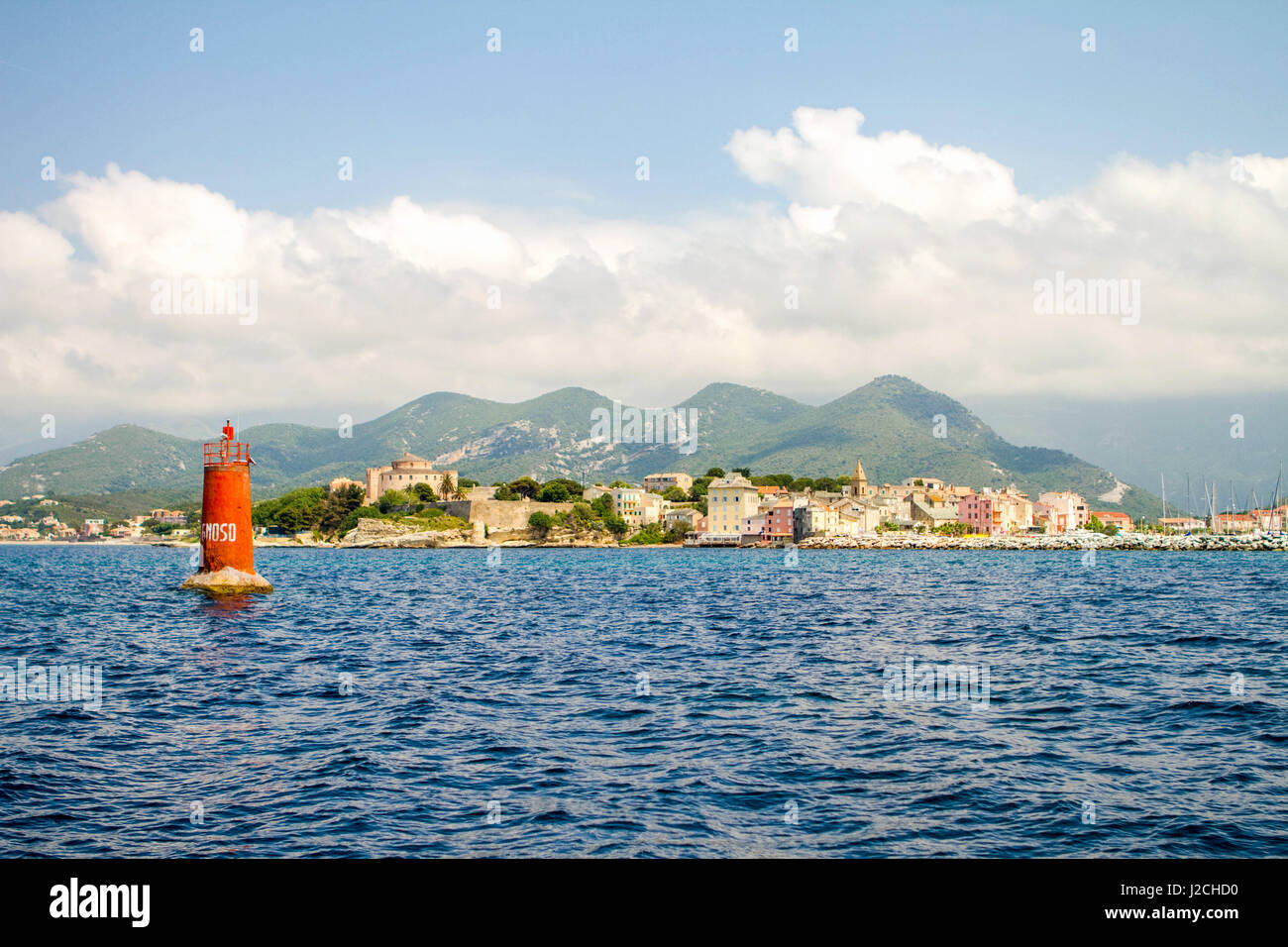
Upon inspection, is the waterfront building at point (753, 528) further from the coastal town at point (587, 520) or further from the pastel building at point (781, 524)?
the pastel building at point (781, 524)

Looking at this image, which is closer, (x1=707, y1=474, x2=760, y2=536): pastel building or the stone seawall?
the stone seawall

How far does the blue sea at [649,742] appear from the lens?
10.8 metres

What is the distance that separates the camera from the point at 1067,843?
10406 mm

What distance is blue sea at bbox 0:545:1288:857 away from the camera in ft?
35.3

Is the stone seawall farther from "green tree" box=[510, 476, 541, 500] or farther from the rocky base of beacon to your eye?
the rocky base of beacon

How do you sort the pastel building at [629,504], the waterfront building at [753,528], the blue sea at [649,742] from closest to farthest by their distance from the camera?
the blue sea at [649,742] → the waterfront building at [753,528] → the pastel building at [629,504]

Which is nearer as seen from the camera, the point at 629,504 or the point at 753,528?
the point at 753,528

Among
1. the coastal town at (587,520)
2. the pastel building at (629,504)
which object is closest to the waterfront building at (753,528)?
the coastal town at (587,520)

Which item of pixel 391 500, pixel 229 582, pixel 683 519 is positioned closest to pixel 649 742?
pixel 229 582

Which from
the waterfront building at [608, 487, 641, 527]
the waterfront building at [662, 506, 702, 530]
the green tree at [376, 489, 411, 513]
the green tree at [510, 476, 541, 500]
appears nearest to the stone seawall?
the waterfront building at [662, 506, 702, 530]

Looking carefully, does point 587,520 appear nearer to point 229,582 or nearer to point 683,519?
point 683,519

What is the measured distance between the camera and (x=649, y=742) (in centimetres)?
1522

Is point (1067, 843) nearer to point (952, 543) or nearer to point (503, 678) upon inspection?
point (503, 678)
